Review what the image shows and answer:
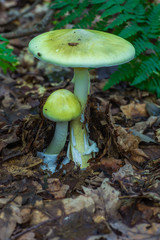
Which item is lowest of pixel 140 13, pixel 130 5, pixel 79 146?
pixel 79 146

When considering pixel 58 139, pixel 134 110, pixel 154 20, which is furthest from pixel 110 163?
pixel 154 20

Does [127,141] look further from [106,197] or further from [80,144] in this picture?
[106,197]

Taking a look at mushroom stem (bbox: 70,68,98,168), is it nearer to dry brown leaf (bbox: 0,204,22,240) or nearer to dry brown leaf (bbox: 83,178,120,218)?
dry brown leaf (bbox: 83,178,120,218)

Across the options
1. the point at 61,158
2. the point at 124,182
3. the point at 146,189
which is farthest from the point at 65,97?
the point at 146,189

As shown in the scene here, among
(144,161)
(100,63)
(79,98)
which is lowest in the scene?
(144,161)

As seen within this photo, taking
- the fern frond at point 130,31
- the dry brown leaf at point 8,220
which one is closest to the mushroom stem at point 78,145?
the dry brown leaf at point 8,220

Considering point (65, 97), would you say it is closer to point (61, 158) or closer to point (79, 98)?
point (79, 98)
